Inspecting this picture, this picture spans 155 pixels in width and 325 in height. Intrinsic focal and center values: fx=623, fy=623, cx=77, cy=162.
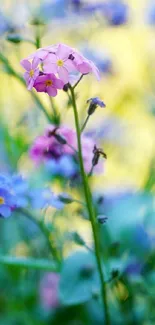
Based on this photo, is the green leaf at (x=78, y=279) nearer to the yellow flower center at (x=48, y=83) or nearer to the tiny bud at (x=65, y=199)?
the tiny bud at (x=65, y=199)

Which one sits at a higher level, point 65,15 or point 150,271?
point 65,15

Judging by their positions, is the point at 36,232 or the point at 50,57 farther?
the point at 36,232

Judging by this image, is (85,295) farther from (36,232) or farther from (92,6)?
(92,6)

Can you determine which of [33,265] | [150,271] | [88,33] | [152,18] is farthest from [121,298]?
[152,18]

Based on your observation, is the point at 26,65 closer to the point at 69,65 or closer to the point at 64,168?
the point at 69,65

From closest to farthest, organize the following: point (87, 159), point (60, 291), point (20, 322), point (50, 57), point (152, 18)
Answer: point (50, 57) → point (87, 159) → point (60, 291) → point (20, 322) → point (152, 18)

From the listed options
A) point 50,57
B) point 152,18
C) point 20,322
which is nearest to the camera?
point 50,57

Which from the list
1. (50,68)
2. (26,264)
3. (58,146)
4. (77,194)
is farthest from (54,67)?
(77,194)
